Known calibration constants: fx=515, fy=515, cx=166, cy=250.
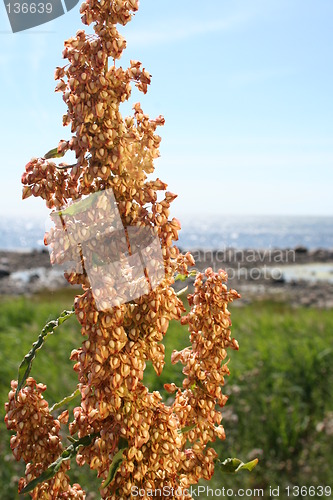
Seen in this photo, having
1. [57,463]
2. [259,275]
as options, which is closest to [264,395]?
[57,463]

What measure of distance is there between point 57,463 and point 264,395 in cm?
316

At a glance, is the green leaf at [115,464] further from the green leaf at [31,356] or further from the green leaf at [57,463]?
the green leaf at [31,356]

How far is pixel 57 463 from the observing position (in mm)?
893

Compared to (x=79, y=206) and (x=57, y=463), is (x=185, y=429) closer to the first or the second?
(x=57, y=463)

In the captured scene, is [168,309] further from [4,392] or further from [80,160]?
[4,392]

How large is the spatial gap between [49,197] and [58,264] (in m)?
0.12

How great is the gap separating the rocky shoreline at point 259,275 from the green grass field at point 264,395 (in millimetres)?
6471
